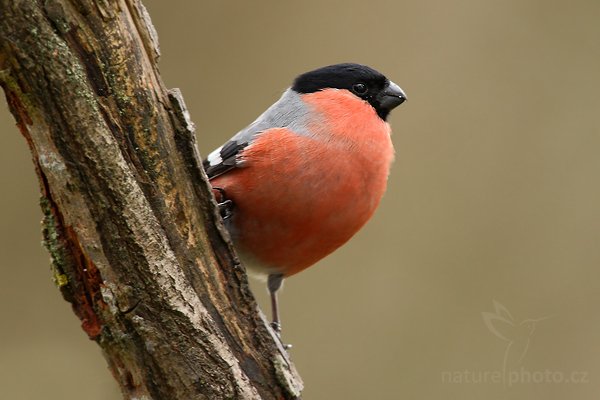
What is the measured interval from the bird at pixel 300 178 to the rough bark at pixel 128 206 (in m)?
0.66

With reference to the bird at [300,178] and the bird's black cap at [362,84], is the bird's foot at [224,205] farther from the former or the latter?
the bird's black cap at [362,84]

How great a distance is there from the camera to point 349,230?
3359 millimetres

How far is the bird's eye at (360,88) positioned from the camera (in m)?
3.64

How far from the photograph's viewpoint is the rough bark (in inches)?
84.2

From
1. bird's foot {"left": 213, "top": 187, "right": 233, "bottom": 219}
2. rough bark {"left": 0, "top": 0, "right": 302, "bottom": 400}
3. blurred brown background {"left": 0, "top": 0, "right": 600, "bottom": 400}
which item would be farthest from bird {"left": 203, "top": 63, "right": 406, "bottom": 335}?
blurred brown background {"left": 0, "top": 0, "right": 600, "bottom": 400}

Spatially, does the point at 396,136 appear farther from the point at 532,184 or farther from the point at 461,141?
the point at 532,184

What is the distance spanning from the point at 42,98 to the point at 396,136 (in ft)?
13.0

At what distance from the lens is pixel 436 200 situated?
5.63 m

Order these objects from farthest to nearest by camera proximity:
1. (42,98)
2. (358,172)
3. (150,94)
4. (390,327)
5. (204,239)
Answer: (390,327) < (358,172) < (204,239) < (150,94) < (42,98)

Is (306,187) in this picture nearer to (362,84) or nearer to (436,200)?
(362,84)

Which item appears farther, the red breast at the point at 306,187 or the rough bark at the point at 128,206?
the red breast at the point at 306,187

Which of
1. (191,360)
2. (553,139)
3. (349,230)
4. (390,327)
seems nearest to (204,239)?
(191,360)

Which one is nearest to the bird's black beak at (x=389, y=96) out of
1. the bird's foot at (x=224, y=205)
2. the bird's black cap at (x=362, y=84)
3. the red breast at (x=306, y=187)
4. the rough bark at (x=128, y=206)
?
the bird's black cap at (x=362, y=84)

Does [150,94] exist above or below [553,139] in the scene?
above
